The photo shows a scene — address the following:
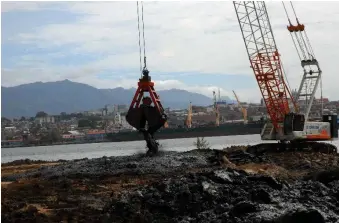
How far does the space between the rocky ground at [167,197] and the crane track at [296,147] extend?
40.7 feet

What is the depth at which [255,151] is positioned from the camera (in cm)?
3064

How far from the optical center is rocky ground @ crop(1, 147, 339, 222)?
13.3 m

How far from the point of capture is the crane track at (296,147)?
1236 inches

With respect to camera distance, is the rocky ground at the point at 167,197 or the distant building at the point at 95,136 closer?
the rocky ground at the point at 167,197

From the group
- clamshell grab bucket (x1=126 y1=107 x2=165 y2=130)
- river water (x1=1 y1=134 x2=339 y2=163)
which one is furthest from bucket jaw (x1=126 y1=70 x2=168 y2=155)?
river water (x1=1 y1=134 x2=339 y2=163)

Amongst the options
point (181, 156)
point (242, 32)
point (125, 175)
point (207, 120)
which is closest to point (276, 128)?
point (242, 32)

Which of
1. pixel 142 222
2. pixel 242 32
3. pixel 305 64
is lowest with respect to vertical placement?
pixel 142 222

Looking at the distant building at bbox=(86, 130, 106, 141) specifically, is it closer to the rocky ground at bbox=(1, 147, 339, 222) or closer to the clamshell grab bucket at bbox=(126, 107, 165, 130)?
the clamshell grab bucket at bbox=(126, 107, 165, 130)

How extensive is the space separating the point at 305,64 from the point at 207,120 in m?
117

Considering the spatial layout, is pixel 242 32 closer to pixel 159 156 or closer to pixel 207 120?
pixel 159 156

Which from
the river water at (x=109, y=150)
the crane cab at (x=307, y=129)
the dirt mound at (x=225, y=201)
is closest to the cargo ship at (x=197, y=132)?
the river water at (x=109, y=150)

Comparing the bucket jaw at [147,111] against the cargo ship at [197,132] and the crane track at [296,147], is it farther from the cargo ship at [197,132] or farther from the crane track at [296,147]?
the cargo ship at [197,132]

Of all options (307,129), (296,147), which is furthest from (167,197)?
(307,129)

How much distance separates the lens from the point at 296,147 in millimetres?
33281
